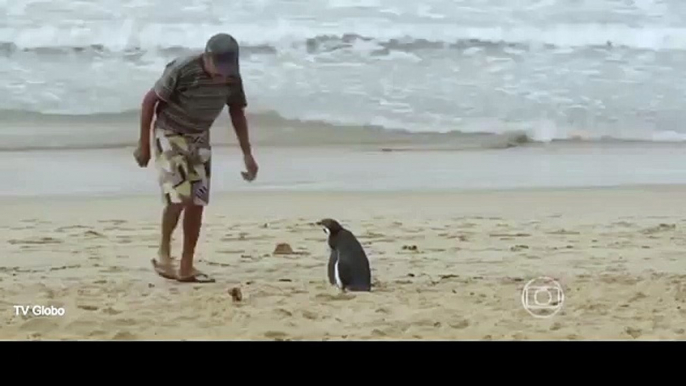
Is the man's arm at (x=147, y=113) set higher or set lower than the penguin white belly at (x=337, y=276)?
higher

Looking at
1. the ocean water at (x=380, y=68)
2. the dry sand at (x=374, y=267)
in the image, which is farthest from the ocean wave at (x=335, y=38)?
the dry sand at (x=374, y=267)

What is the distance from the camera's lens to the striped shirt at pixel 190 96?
5.41ft

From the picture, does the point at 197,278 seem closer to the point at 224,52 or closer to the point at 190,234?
the point at 190,234

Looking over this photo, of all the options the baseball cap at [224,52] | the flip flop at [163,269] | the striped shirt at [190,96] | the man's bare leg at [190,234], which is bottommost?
the flip flop at [163,269]

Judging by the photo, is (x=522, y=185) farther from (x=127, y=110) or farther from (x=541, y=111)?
(x=127, y=110)

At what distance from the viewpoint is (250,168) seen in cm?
170

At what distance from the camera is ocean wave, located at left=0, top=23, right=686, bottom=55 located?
65.5 inches

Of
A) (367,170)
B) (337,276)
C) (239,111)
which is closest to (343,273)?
(337,276)

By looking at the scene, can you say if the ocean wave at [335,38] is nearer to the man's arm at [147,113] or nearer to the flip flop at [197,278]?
the man's arm at [147,113]

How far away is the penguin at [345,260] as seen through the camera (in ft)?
5.45
